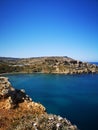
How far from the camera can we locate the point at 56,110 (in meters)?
41.2

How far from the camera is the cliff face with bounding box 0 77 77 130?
12.4 m

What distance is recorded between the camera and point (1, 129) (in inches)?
723

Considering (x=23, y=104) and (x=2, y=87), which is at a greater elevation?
(x=2, y=87)

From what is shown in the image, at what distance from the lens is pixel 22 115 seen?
2023 cm

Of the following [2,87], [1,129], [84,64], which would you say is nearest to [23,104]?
[2,87]

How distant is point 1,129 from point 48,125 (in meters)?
7.52

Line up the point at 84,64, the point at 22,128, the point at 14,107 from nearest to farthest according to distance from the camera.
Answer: the point at 22,128, the point at 14,107, the point at 84,64

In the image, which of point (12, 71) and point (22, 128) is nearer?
point (22, 128)

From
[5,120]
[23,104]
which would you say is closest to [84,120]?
[23,104]

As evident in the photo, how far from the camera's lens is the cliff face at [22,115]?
1239 cm

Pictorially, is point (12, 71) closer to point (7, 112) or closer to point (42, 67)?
point (42, 67)

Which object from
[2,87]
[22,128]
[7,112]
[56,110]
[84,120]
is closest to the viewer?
[22,128]

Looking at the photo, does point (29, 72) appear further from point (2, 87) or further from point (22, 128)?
point (22, 128)

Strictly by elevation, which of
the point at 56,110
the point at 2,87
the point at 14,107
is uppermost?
the point at 2,87
